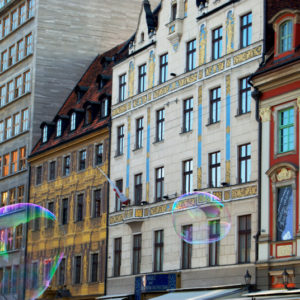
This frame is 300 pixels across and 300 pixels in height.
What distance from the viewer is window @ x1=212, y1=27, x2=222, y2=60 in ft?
158

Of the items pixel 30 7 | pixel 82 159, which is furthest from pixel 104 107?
pixel 30 7

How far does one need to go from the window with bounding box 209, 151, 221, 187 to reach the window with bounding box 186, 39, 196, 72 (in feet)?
18.1

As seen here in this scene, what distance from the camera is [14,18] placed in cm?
7912

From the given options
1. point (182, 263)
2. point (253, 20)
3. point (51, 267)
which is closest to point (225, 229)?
point (182, 263)

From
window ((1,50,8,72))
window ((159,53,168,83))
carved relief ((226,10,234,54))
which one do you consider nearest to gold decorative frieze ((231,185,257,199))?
carved relief ((226,10,234,54))

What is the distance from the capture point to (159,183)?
2052 inches

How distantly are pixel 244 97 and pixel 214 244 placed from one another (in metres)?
7.20

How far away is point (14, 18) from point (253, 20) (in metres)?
37.6

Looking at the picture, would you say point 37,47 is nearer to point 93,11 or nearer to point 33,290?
point 93,11

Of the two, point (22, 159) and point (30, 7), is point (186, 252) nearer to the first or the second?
point (22, 159)

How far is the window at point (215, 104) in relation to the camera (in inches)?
1873

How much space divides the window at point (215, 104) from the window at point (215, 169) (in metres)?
1.75

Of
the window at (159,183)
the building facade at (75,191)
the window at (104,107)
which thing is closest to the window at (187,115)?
the window at (159,183)

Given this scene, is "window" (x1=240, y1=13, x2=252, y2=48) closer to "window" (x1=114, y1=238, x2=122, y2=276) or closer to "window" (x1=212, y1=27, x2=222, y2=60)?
"window" (x1=212, y1=27, x2=222, y2=60)
